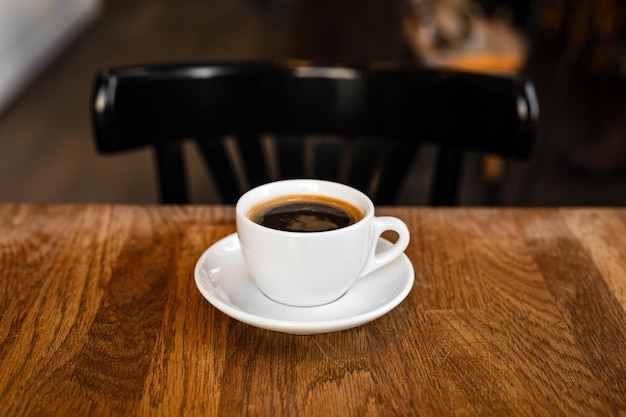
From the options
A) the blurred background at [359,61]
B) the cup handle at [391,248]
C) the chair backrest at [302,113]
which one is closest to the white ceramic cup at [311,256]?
the cup handle at [391,248]

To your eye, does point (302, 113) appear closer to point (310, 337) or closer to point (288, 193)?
point (288, 193)

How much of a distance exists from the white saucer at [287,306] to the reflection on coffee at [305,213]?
6cm

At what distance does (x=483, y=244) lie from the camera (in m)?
0.71

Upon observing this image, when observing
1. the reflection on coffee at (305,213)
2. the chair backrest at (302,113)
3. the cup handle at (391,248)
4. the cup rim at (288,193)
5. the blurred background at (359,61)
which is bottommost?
the blurred background at (359,61)

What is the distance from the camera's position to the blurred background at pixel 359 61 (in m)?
2.31

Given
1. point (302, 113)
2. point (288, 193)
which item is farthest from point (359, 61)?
point (288, 193)

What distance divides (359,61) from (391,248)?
51.8 inches

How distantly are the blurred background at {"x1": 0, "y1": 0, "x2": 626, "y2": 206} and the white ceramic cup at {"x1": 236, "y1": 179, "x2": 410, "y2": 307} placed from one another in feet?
4.96

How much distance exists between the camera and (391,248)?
1.95ft

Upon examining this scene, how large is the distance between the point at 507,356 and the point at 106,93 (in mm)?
623

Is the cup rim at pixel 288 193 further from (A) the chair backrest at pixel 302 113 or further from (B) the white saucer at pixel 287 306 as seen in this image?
(A) the chair backrest at pixel 302 113

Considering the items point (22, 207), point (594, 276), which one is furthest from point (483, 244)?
point (22, 207)

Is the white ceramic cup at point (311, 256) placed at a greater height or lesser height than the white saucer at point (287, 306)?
greater

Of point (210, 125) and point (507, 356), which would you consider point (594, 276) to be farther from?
point (210, 125)
